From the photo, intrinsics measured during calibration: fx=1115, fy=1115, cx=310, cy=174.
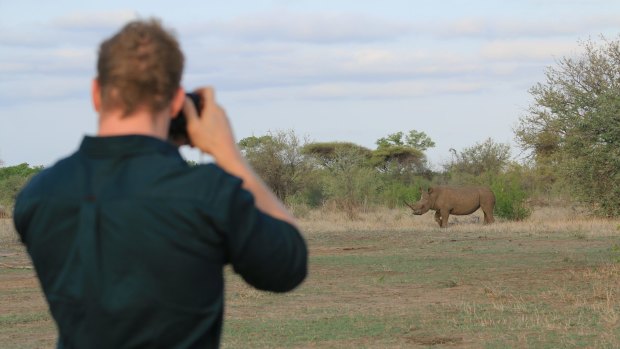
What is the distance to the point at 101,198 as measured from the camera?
2361 mm

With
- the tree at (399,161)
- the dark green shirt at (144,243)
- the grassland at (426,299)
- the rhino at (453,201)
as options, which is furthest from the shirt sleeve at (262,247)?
the tree at (399,161)

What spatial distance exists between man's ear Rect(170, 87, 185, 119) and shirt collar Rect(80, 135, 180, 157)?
0.10 meters

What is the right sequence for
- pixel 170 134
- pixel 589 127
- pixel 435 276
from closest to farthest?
1. pixel 170 134
2. pixel 435 276
3. pixel 589 127

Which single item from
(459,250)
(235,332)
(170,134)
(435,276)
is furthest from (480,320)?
(459,250)

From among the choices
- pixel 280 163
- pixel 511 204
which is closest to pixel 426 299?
pixel 511 204

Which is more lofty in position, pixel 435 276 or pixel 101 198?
pixel 101 198

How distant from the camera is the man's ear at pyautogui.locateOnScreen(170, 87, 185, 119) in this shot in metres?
2.51

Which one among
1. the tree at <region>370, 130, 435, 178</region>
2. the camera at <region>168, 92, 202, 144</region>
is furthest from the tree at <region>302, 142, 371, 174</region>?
the camera at <region>168, 92, 202, 144</region>

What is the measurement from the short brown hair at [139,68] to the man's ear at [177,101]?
27 mm

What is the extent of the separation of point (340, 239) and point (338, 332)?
1607cm

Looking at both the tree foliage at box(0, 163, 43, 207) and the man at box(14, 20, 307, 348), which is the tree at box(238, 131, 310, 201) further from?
the man at box(14, 20, 307, 348)

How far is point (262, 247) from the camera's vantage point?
2.41m

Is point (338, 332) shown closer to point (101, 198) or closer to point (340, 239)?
point (101, 198)

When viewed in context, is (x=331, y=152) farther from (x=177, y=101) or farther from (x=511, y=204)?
(x=177, y=101)
